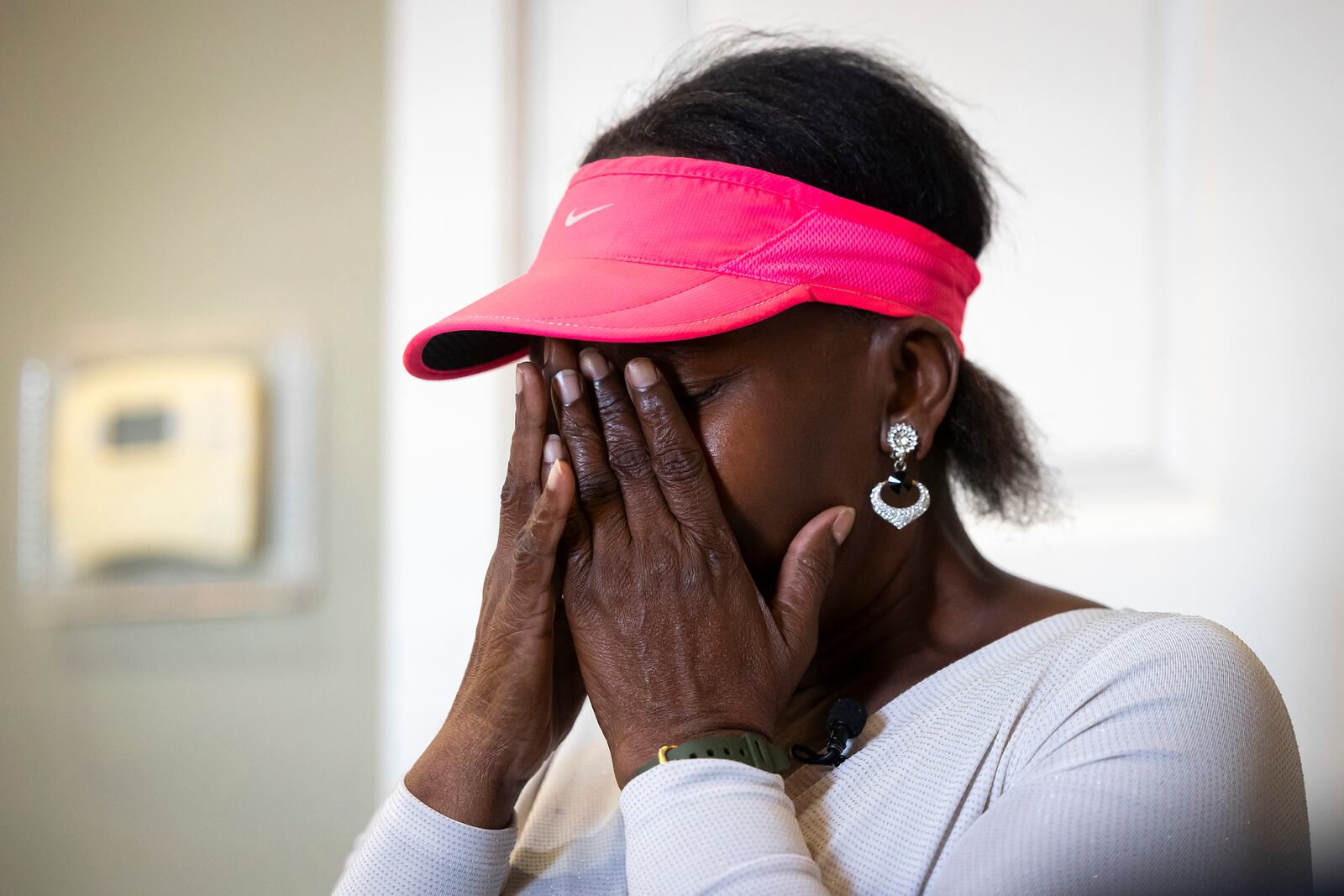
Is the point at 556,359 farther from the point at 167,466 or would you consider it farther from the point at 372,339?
Result: the point at 167,466

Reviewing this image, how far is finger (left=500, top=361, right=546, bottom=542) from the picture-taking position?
91 cm

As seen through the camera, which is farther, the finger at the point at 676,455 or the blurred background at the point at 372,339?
the blurred background at the point at 372,339

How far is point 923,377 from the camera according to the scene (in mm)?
1020

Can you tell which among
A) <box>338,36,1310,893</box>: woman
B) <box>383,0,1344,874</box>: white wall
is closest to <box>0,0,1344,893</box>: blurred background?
<box>383,0,1344,874</box>: white wall

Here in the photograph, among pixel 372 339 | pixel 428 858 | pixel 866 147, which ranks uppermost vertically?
pixel 866 147

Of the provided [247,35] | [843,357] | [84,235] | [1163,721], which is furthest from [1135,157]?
[84,235]

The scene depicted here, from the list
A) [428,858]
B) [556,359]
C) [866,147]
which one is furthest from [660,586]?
[866,147]

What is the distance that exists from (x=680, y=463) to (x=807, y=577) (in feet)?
0.45

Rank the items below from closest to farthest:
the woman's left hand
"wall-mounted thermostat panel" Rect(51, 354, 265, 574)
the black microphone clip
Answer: the woman's left hand
the black microphone clip
"wall-mounted thermostat panel" Rect(51, 354, 265, 574)

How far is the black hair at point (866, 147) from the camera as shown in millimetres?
981

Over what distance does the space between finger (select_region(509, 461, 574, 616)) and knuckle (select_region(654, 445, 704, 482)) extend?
0.07m

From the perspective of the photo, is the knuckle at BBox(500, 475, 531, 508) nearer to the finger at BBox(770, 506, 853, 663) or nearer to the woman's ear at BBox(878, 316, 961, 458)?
the finger at BBox(770, 506, 853, 663)

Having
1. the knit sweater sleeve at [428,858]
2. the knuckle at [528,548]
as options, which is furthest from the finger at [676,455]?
the knit sweater sleeve at [428,858]

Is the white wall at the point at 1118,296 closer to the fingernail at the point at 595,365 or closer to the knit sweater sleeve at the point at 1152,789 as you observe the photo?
the knit sweater sleeve at the point at 1152,789
